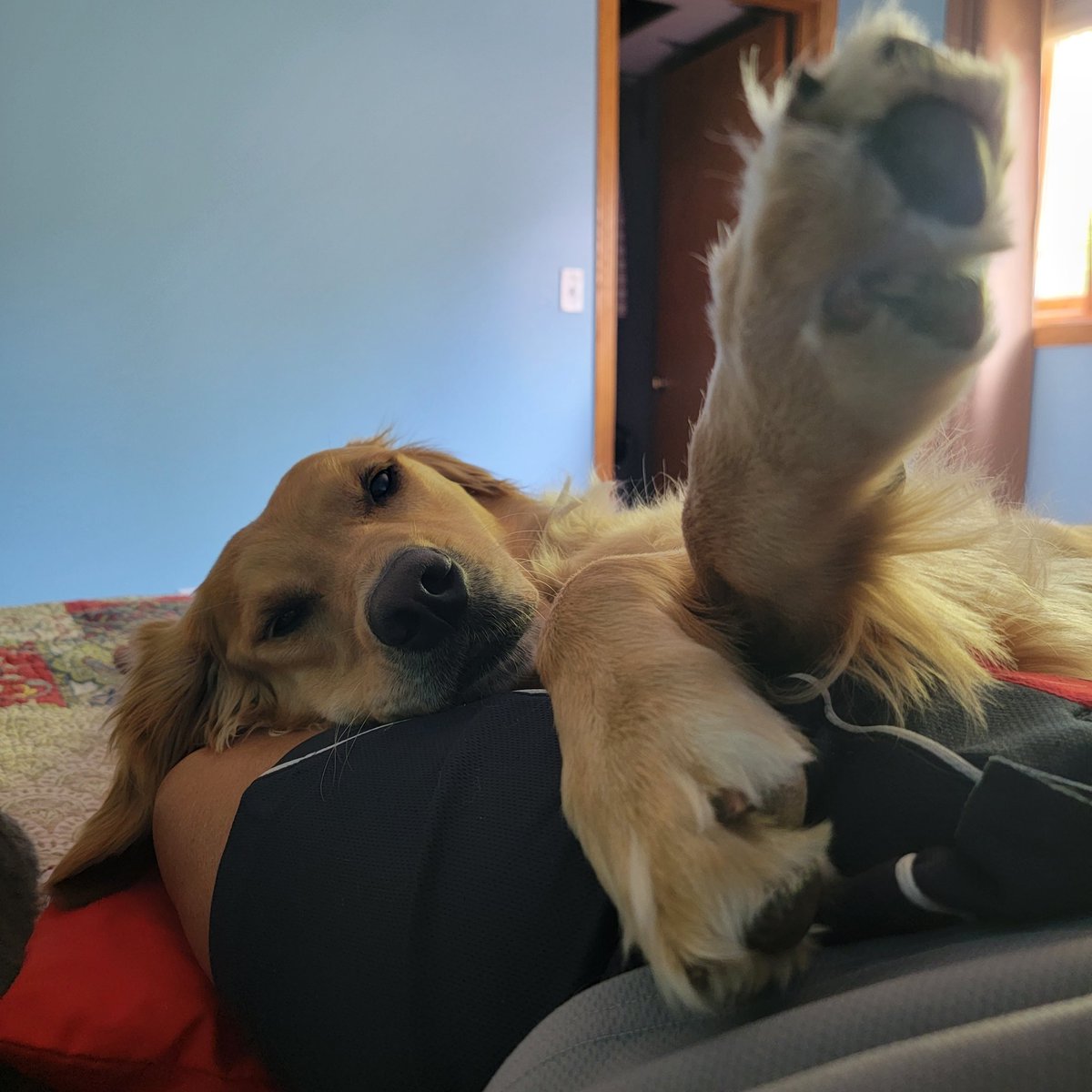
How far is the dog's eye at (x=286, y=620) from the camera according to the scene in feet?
3.75

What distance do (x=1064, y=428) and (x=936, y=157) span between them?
382cm

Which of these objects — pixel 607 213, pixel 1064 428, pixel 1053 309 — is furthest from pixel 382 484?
pixel 1053 309

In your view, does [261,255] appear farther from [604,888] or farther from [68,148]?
[604,888]

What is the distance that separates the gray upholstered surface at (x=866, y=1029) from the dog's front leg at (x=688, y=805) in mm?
24

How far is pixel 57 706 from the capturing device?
1.49 m

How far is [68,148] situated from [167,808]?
111 inches

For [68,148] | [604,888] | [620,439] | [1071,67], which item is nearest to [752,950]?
[604,888]

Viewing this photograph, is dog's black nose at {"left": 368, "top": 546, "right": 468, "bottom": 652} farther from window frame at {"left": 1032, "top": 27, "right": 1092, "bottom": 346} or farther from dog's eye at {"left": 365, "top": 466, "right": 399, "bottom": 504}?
window frame at {"left": 1032, "top": 27, "right": 1092, "bottom": 346}

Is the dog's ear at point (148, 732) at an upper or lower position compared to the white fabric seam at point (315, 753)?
lower

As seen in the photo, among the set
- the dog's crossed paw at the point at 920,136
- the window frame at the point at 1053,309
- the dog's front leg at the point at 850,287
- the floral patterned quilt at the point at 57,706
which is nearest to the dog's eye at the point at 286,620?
the floral patterned quilt at the point at 57,706

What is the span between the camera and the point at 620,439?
5293 millimetres

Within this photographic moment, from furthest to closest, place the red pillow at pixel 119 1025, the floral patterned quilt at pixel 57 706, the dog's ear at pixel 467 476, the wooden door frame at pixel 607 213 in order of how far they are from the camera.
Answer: the wooden door frame at pixel 607 213, the dog's ear at pixel 467 476, the floral patterned quilt at pixel 57 706, the red pillow at pixel 119 1025

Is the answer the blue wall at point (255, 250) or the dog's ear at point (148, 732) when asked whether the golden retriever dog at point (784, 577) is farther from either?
the blue wall at point (255, 250)

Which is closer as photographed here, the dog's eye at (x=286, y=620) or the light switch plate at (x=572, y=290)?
the dog's eye at (x=286, y=620)
